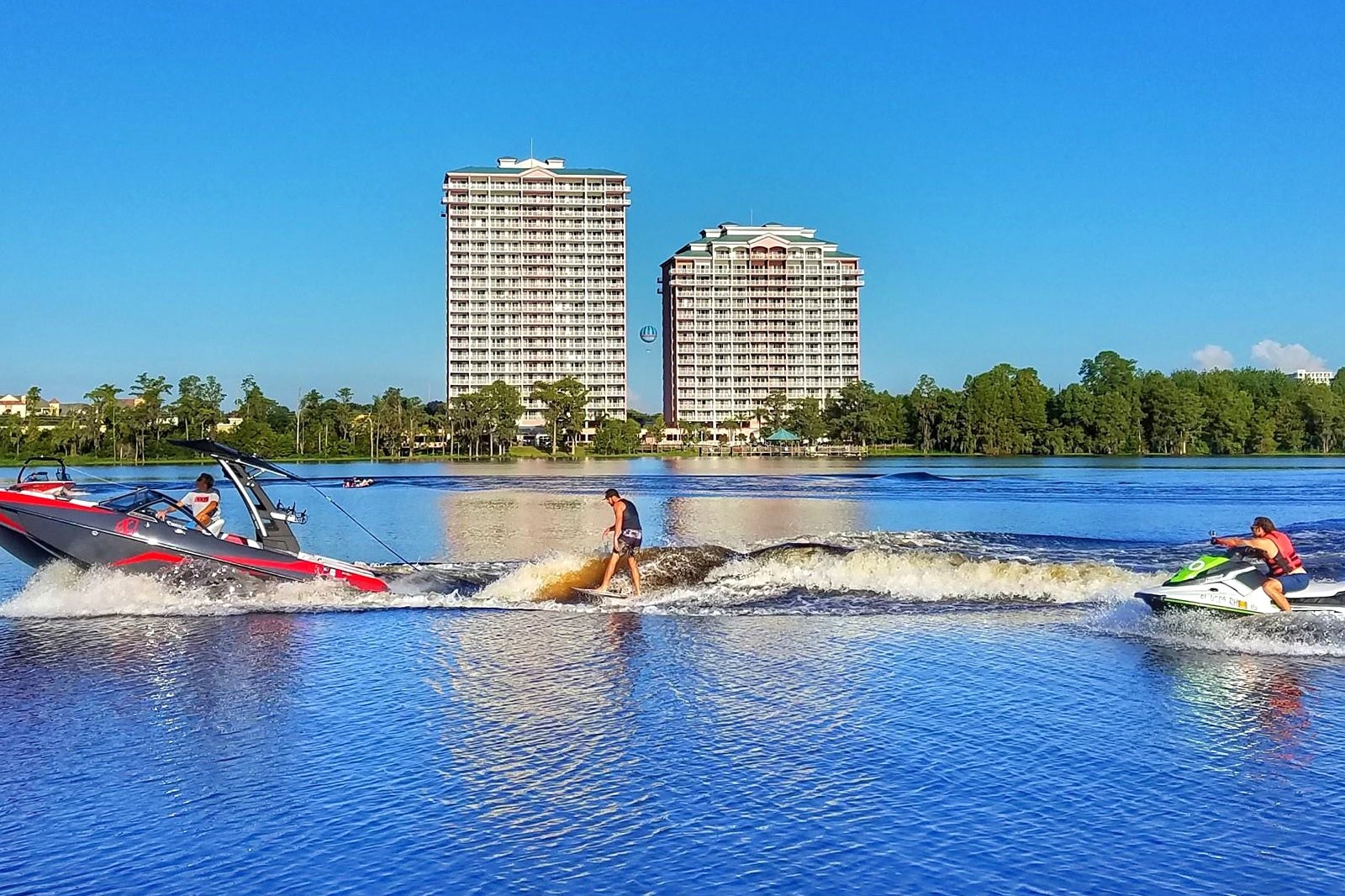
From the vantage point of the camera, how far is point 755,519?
47781mm

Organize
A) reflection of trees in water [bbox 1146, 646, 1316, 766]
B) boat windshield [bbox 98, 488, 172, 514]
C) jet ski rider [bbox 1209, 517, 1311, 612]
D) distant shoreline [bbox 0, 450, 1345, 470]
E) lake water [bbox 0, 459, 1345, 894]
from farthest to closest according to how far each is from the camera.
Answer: distant shoreline [bbox 0, 450, 1345, 470], boat windshield [bbox 98, 488, 172, 514], jet ski rider [bbox 1209, 517, 1311, 612], reflection of trees in water [bbox 1146, 646, 1316, 766], lake water [bbox 0, 459, 1345, 894]

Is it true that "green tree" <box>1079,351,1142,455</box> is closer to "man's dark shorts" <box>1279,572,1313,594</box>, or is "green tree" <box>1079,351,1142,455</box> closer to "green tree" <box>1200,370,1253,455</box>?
"green tree" <box>1200,370,1253,455</box>

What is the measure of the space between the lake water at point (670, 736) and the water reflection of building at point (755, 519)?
13.2m

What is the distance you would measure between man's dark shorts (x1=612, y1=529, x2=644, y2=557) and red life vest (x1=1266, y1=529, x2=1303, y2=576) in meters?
10.5

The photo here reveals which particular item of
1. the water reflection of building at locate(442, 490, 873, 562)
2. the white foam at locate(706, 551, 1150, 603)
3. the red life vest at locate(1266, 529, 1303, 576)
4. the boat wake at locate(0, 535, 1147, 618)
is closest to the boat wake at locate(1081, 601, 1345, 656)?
the red life vest at locate(1266, 529, 1303, 576)

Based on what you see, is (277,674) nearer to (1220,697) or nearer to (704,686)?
(704,686)

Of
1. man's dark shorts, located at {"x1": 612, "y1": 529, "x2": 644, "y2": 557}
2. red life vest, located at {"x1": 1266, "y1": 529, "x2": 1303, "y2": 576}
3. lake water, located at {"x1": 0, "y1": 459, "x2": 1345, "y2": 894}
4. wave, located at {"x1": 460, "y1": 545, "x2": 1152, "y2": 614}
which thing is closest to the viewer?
lake water, located at {"x1": 0, "y1": 459, "x2": 1345, "y2": 894}

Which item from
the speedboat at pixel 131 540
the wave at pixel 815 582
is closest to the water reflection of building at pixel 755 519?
the wave at pixel 815 582

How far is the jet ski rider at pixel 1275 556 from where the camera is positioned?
55.1 feet

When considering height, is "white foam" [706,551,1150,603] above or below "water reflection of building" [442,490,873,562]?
above

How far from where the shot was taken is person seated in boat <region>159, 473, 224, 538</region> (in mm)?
20875

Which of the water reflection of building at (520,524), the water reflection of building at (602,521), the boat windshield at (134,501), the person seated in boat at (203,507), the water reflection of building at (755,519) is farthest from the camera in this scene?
the water reflection of building at (755,519)

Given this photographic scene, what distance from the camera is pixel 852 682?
44.9 feet

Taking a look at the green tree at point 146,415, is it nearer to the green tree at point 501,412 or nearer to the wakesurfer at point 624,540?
the green tree at point 501,412
